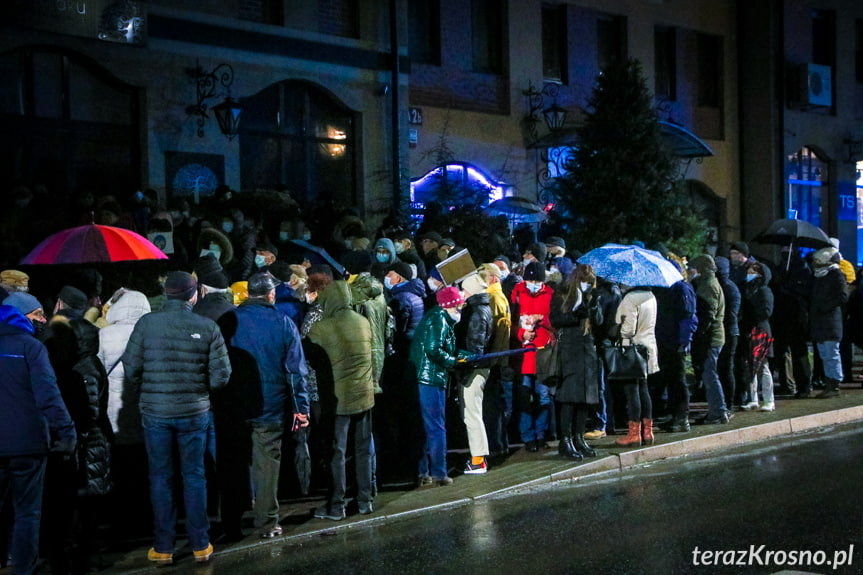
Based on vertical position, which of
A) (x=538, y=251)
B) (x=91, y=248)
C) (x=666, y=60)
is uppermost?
(x=666, y=60)

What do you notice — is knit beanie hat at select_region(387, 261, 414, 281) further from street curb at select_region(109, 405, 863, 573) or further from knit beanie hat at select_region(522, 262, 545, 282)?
street curb at select_region(109, 405, 863, 573)

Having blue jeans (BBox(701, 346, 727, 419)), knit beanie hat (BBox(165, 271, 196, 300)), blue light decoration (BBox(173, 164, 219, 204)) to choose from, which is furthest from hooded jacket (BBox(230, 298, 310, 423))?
blue light decoration (BBox(173, 164, 219, 204))

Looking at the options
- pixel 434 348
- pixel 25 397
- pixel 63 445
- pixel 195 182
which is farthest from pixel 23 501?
pixel 195 182

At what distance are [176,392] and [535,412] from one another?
15.9 feet

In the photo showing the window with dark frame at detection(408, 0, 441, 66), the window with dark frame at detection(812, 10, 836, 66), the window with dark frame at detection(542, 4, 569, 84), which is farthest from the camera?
the window with dark frame at detection(812, 10, 836, 66)

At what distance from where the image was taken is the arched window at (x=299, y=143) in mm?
17547

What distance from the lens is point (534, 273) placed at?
442 inches

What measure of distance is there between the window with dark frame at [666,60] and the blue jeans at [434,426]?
17090 mm

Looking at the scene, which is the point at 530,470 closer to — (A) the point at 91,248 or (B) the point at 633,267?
(B) the point at 633,267

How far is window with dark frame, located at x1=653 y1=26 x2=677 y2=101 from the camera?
2520cm

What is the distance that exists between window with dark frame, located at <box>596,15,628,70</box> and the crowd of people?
1038 cm

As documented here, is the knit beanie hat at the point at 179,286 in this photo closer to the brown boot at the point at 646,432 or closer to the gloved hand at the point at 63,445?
the gloved hand at the point at 63,445

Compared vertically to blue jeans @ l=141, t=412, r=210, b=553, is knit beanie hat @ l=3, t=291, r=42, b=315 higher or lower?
higher

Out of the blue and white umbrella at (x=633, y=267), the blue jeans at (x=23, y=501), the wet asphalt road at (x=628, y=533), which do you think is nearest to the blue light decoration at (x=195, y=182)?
the blue and white umbrella at (x=633, y=267)
